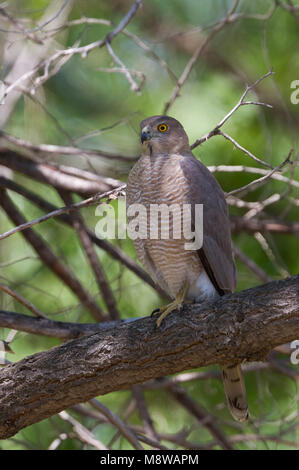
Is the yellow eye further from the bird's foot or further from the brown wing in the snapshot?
the bird's foot

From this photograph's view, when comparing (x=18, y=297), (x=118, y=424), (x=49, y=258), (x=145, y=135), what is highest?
(x=145, y=135)

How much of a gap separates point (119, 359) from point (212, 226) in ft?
3.35

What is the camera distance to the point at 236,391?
342 centimetres

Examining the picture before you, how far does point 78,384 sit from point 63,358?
148 millimetres

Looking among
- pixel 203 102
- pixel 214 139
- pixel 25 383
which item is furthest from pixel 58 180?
pixel 25 383

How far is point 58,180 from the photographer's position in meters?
4.56

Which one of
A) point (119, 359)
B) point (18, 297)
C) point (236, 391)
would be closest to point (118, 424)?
point (236, 391)

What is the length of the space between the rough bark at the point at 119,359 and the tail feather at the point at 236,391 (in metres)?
0.60

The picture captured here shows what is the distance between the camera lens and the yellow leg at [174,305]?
2.97 metres

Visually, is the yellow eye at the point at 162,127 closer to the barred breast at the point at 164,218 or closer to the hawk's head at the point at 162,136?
the hawk's head at the point at 162,136

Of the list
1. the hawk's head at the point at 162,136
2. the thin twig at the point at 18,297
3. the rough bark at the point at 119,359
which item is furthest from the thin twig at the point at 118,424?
the hawk's head at the point at 162,136

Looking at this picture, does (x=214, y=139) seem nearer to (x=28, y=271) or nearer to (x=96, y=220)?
(x=96, y=220)

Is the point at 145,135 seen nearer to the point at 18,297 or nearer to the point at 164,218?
the point at 164,218

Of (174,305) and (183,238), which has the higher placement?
(183,238)
